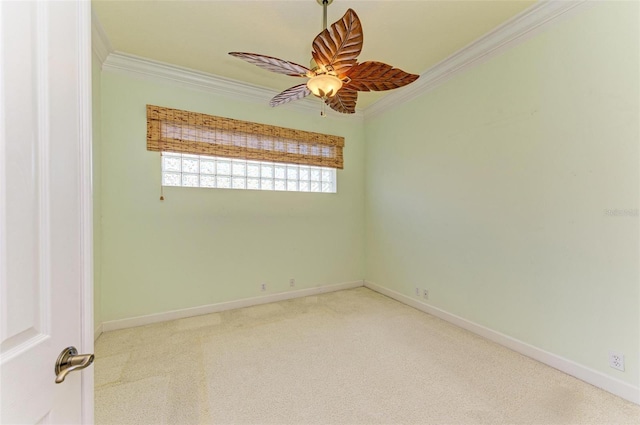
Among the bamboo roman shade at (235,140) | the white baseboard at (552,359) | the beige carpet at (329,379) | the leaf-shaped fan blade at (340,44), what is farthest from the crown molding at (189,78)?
the white baseboard at (552,359)

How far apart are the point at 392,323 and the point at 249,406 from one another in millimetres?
1725

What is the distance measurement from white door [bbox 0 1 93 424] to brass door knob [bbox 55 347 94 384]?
0.01m

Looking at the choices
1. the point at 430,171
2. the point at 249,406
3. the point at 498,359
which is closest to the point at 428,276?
the point at 498,359

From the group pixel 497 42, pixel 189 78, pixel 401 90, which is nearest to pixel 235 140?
pixel 189 78

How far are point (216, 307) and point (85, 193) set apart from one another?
277cm

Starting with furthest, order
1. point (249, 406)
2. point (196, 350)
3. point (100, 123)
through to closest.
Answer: point (100, 123) < point (196, 350) < point (249, 406)

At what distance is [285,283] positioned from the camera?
3.54 metres

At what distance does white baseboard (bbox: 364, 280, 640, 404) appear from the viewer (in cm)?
167

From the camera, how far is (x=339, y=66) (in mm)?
1631

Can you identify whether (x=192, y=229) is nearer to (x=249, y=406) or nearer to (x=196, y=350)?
(x=196, y=350)

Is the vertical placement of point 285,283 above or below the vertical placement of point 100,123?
below

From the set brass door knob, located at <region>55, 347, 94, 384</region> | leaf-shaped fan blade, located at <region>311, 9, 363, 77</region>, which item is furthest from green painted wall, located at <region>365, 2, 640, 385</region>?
→ brass door knob, located at <region>55, 347, 94, 384</region>

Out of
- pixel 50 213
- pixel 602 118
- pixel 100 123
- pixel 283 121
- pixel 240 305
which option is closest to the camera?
pixel 50 213

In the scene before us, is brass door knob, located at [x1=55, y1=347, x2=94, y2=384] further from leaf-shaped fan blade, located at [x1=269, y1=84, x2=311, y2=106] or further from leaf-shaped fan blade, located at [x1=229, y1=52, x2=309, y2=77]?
leaf-shaped fan blade, located at [x1=269, y1=84, x2=311, y2=106]
